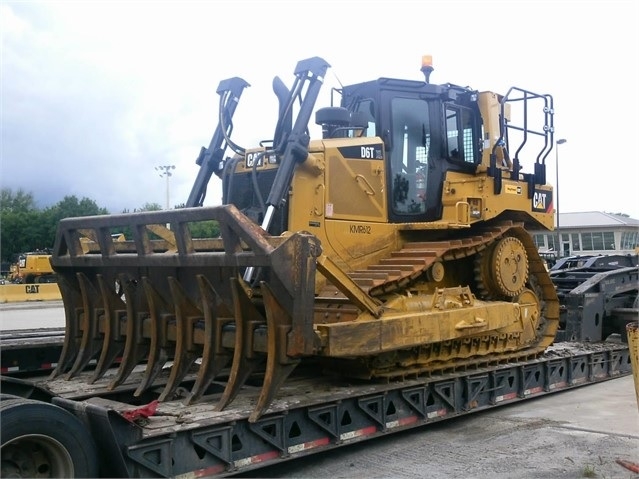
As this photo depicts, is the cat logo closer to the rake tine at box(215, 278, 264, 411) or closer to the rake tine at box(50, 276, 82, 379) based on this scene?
the rake tine at box(215, 278, 264, 411)

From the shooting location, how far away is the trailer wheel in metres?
4.36

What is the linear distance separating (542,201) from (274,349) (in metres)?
5.34

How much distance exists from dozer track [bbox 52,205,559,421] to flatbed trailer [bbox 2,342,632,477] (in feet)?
0.60

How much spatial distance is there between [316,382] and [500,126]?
13.4 feet

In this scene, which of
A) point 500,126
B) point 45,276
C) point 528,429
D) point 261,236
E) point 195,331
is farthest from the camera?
point 45,276

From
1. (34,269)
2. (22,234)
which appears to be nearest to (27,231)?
(22,234)

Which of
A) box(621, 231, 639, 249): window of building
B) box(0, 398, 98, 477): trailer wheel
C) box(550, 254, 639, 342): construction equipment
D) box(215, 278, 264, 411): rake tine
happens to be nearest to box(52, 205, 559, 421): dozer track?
box(215, 278, 264, 411): rake tine

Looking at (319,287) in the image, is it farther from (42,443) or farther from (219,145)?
(42,443)

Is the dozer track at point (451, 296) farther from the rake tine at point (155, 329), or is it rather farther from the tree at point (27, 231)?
the tree at point (27, 231)

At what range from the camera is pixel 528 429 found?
7129 mm

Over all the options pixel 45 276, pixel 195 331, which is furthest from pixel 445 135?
pixel 45 276

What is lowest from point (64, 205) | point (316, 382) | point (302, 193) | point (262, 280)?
point (316, 382)

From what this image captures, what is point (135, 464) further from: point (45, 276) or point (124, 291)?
point (45, 276)

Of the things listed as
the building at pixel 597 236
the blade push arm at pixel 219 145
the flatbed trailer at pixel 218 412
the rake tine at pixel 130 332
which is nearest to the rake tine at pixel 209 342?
the flatbed trailer at pixel 218 412
